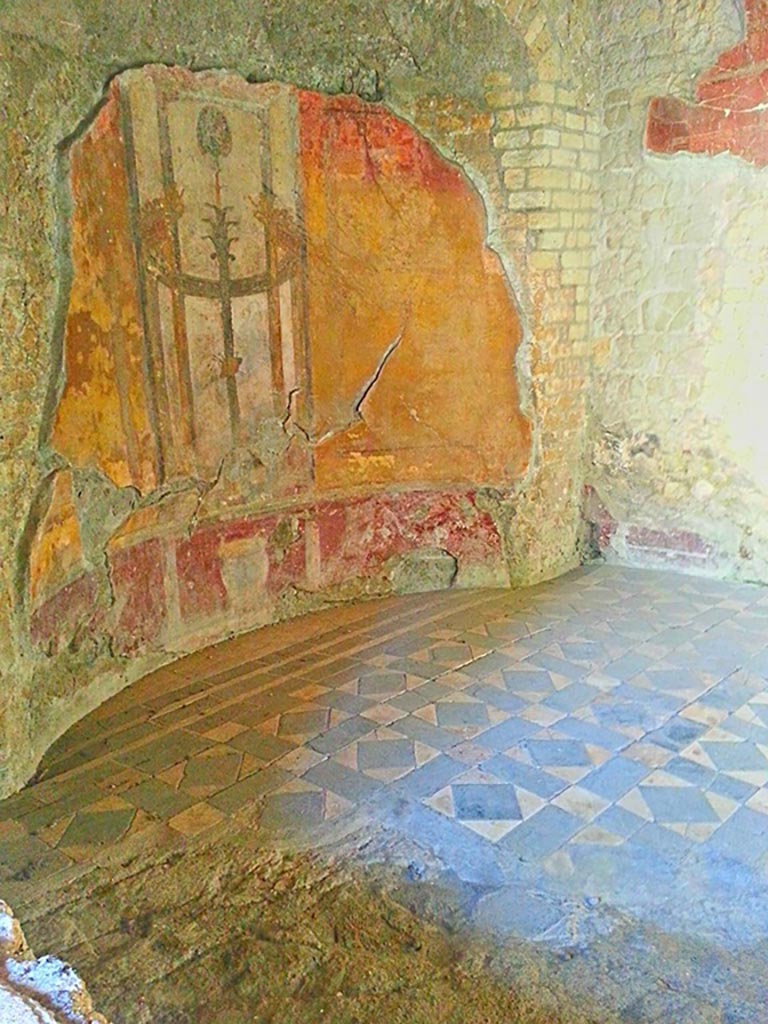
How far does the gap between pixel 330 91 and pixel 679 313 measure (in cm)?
215

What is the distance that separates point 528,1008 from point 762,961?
60 cm

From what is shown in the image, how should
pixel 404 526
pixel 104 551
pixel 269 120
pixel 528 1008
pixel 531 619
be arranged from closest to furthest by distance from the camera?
pixel 528 1008, pixel 104 551, pixel 269 120, pixel 531 619, pixel 404 526

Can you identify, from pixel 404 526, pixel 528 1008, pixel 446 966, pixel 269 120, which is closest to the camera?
pixel 528 1008

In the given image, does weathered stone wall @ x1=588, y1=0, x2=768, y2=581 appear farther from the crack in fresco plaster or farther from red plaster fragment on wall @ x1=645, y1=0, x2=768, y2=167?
the crack in fresco plaster

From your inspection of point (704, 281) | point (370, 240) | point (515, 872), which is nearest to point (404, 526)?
point (370, 240)

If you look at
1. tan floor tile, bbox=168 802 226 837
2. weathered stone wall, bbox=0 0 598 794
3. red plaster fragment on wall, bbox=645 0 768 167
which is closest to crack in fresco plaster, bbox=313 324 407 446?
weathered stone wall, bbox=0 0 598 794

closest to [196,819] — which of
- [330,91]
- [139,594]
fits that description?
[139,594]

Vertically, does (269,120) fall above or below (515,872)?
above

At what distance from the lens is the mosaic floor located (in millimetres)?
2262

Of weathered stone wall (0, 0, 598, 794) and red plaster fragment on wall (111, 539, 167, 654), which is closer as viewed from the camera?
weathered stone wall (0, 0, 598, 794)

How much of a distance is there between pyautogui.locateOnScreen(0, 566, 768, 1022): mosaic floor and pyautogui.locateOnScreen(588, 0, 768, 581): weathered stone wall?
68 cm

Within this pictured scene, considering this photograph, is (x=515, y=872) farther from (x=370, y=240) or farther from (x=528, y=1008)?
(x=370, y=240)

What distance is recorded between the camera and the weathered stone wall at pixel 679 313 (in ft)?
13.7

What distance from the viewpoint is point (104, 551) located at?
131 inches
